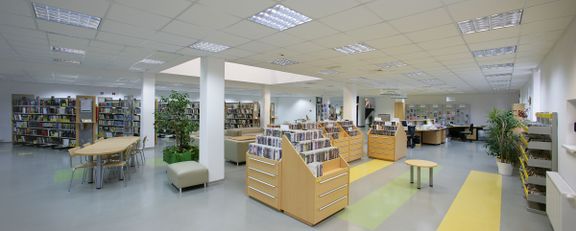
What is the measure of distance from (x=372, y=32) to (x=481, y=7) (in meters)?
1.35

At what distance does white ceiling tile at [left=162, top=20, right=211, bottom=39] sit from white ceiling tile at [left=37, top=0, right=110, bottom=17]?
0.80 m

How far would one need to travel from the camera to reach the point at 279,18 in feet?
11.2

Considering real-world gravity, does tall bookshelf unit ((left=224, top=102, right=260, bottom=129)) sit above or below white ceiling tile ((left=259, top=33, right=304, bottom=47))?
below


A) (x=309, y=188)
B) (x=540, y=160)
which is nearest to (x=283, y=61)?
(x=309, y=188)

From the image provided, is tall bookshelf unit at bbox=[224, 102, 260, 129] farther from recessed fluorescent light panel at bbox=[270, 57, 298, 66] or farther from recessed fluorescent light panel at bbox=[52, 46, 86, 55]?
recessed fluorescent light panel at bbox=[52, 46, 86, 55]

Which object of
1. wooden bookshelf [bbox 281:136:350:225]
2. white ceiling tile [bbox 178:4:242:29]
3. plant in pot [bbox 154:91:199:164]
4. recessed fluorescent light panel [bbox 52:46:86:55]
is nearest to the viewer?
white ceiling tile [bbox 178:4:242:29]

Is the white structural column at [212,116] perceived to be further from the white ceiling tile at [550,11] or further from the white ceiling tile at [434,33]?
the white ceiling tile at [550,11]

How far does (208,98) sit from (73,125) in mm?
8031

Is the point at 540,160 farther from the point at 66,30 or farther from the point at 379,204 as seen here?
the point at 66,30

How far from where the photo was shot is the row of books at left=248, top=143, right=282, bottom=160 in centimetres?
409

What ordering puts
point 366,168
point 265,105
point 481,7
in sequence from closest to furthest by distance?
1. point 481,7
2. point 366,168
3. point 265,105

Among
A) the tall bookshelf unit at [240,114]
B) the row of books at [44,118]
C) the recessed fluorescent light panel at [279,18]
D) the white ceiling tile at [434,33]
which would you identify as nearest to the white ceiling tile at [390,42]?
the white ceiling tile at [434,33]

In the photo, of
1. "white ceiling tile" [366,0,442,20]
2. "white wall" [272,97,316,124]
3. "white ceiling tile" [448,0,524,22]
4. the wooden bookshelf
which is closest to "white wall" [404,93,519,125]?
"white wall" [272,97,316,124]

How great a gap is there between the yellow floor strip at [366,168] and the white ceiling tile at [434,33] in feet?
11.1
